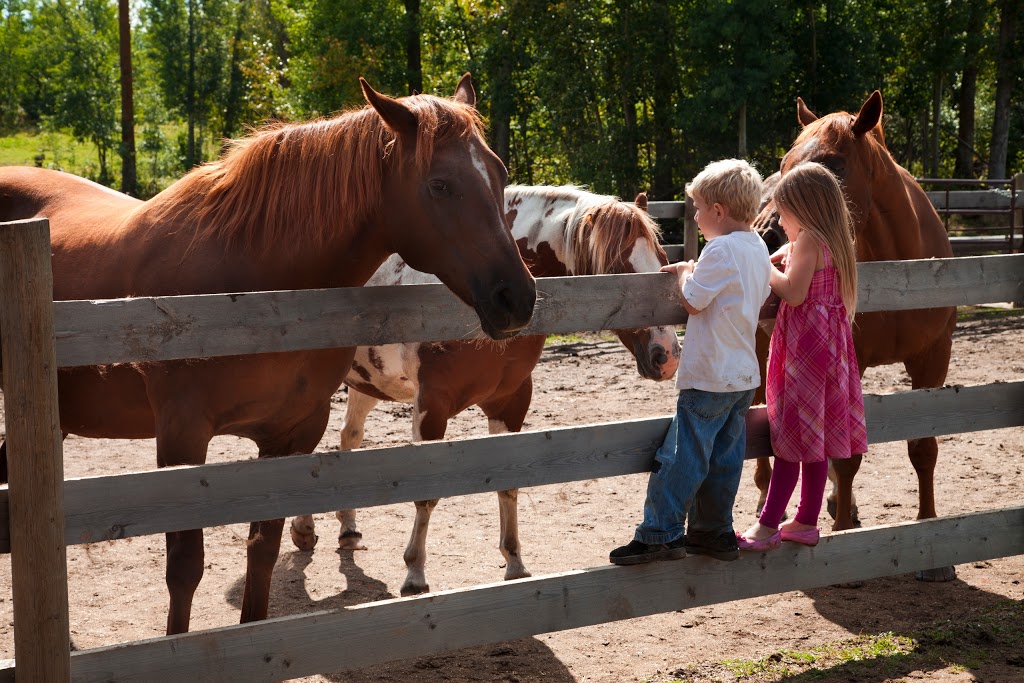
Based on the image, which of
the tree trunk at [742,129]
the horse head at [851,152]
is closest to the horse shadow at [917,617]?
the horse head at [851,152]

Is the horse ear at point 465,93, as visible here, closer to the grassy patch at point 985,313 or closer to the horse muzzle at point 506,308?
the horse muzzle at point 506,308

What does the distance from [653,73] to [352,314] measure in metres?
20.4

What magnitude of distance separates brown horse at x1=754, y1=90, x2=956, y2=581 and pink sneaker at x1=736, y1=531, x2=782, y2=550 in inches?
60.2

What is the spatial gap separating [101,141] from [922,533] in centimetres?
3537

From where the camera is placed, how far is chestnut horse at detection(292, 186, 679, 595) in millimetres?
4098

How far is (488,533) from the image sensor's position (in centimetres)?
528

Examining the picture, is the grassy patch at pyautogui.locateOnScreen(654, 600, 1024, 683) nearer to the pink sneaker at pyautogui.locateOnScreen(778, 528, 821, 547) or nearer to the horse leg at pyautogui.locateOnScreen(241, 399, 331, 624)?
the pink sneaker at pyautogui.locateOnScreen(778, 528, 821, 547)

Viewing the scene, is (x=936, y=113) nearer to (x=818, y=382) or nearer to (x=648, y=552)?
(x=818, y=382)

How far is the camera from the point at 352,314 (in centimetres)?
267

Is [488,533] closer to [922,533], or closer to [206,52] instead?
[922,533]

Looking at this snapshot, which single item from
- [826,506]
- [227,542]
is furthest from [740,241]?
[227,542]

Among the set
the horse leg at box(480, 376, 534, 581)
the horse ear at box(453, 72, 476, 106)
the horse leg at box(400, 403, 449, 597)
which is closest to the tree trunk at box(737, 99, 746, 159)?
the horse leg at box(480, 376, 534, 581)

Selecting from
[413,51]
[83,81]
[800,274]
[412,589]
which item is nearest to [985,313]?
[412,589]

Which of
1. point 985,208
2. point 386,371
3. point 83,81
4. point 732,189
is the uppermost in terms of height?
point 83,81
